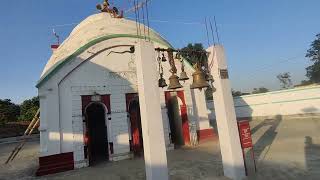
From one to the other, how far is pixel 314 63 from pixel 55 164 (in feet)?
169

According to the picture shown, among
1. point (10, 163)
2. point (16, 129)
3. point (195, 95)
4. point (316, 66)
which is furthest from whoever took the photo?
point (316, 66)

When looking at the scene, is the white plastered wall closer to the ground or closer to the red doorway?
the red doorway

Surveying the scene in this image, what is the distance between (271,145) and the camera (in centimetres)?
1148

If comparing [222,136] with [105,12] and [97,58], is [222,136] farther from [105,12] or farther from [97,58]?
[105,12]

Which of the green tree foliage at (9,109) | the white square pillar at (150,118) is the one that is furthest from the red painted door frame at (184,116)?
the green tree foliage at (9,109)

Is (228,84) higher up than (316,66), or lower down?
lower down

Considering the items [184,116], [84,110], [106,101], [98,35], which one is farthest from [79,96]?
[184,116]

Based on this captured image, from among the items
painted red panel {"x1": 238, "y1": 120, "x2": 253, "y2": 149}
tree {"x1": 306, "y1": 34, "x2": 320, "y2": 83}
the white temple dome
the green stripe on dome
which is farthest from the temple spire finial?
tree {"x1": 306, "y1": 34, "x2": 320, "y2": 83}

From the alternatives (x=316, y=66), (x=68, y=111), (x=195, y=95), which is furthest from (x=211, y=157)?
(x=316, y=66)

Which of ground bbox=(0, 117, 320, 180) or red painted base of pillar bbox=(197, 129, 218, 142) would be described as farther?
red painted base of pillar bbox=(197, 129, 218, 142)

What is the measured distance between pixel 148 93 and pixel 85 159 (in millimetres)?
6580

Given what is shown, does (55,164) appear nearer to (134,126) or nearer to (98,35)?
(134,126)

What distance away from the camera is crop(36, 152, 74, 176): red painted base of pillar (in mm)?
10414

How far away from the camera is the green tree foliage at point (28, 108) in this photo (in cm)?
3631
